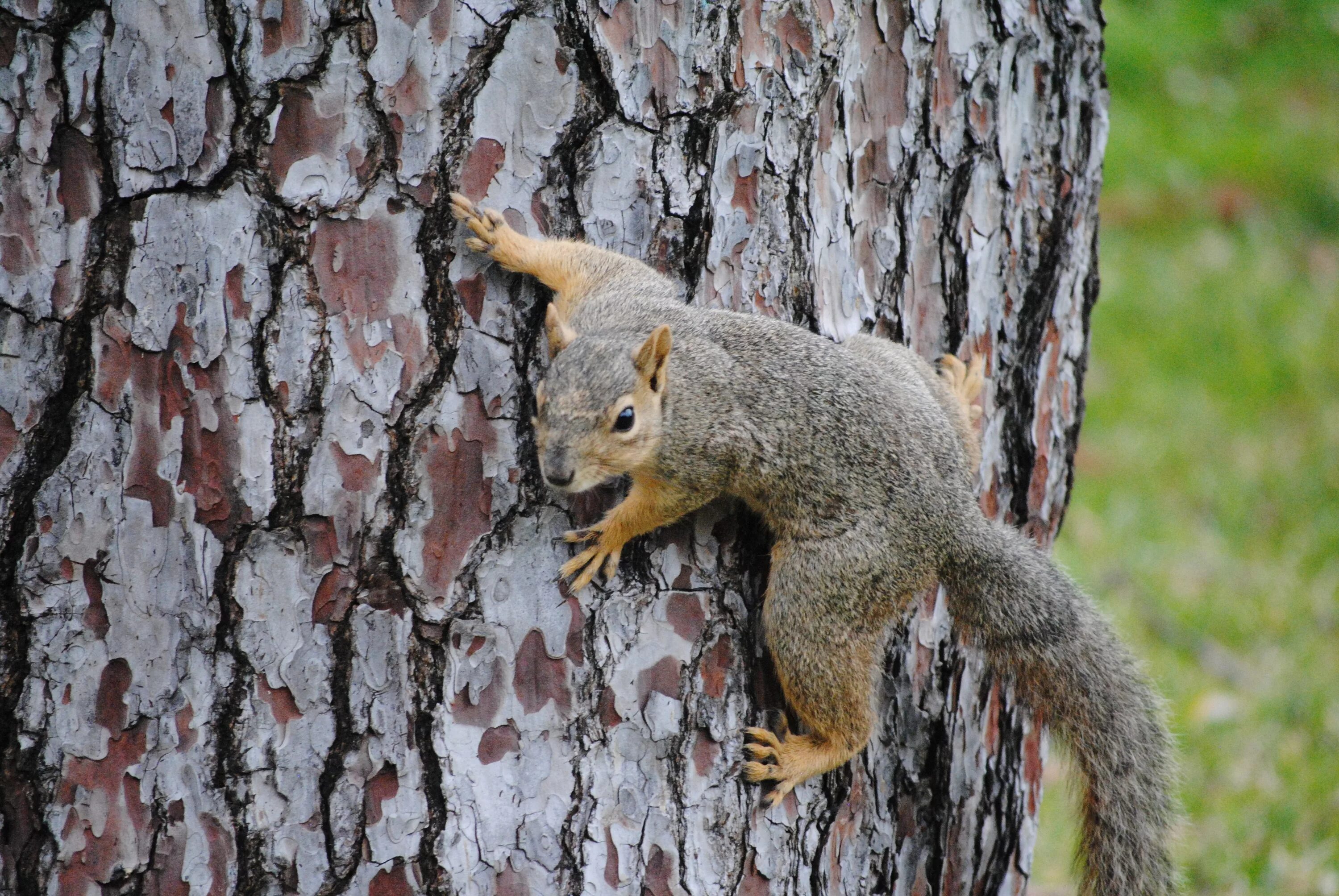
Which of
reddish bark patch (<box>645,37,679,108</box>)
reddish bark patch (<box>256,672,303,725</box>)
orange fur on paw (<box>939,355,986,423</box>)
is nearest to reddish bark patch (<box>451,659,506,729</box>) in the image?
reddish bark patch (<box>256,672,303,725</box>)

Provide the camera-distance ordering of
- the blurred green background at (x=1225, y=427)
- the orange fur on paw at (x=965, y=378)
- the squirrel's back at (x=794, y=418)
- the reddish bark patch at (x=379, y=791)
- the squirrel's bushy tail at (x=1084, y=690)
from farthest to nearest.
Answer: the blurred green background at (x=1225, y=427) → the orange fur on paw at (x=965, y=378) → the squirrel's bushy tail at (x=1084, y=690) → the squirrel's back at (x=794, y=418) → the reddish bark patch at (x=379, y=791)

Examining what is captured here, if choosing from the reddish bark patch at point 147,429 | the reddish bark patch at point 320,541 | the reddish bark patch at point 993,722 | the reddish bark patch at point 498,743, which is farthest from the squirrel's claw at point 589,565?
the reddish bark patch at point 993,722

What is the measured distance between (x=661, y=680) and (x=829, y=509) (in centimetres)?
41

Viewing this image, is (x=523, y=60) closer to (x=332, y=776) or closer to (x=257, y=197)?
(x=257, y=197)

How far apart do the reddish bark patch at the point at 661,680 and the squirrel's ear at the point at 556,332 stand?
1.69 feet

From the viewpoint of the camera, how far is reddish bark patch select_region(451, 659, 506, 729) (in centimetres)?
177

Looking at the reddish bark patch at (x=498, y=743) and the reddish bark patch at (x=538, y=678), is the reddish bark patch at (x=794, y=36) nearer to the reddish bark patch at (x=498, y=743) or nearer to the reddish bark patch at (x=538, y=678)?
the reddish bark patch at (x=538, y=678)

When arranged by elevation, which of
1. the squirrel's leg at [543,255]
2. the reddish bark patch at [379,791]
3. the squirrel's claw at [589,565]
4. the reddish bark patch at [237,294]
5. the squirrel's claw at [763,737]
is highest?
the squirrel's leg at [543,255]

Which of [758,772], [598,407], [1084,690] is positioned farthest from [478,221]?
[1084,690]

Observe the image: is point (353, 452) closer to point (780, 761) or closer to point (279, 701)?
point (279, 701)

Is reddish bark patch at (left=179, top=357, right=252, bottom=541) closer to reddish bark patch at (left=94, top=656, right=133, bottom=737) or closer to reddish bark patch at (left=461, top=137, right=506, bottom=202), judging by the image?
reddish bark patch at (left=94, top=656, right=133, bottom=737)

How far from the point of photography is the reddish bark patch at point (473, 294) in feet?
5.84

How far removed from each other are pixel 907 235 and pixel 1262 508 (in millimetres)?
3071

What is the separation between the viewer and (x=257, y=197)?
1667 millimetres
